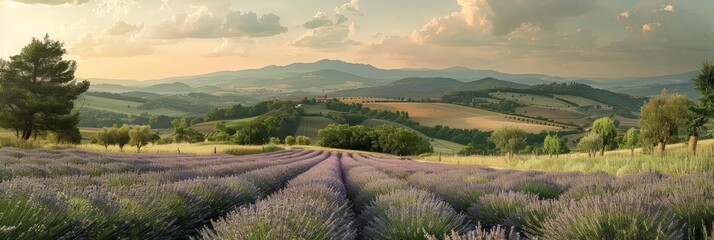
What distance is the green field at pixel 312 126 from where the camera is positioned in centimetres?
11081

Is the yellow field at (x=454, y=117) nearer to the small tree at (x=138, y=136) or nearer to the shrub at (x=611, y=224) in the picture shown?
the small tree at (x=138, y=136)

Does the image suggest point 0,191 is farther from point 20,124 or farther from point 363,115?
point 363,115

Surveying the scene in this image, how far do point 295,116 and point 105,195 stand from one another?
400ft

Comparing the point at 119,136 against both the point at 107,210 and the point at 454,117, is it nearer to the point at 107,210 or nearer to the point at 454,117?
the point at 107,210

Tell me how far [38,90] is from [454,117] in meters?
111

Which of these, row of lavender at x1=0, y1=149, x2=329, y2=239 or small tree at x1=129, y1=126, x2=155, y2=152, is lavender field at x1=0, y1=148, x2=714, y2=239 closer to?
row of lavender at x1=0, y1=149, x2=329, y2=239

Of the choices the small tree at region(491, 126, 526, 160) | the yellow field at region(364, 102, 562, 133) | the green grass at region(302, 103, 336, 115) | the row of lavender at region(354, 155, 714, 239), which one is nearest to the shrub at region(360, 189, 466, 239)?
the row of lavender at region(354, 155, 714, 239)

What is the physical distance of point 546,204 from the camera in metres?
4.30

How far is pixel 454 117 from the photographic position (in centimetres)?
13538

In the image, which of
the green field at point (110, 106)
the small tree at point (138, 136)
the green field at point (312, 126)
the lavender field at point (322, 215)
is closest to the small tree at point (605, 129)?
the small tree at point (138, 136)

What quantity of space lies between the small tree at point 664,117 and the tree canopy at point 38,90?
56.1 m

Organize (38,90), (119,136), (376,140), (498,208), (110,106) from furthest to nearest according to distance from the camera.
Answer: (110,106)
(376,140)
(119,136)
(38,90)
(498,208)

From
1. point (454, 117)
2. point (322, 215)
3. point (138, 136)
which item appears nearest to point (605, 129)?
point (138, 136)

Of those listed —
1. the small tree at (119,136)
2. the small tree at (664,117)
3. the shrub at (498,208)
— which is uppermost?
the shrub at (498,208)
